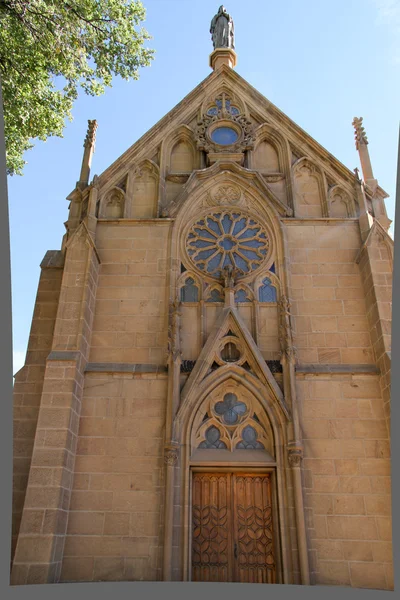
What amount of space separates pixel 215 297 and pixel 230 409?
103 inches

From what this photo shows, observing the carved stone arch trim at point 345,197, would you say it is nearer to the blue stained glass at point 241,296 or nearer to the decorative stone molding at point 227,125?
the decorative stone molding at point 227,125

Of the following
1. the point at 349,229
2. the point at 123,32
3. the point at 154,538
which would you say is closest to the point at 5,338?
the point at 154,538

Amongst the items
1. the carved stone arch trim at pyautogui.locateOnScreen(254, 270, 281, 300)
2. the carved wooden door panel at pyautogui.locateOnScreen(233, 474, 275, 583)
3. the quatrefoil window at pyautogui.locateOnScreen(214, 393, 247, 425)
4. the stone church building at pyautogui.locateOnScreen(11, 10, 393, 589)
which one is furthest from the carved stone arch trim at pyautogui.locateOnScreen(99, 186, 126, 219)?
the carved wooden door panel at pyautogui.locateOnScreen(233, 474, 275, 583)

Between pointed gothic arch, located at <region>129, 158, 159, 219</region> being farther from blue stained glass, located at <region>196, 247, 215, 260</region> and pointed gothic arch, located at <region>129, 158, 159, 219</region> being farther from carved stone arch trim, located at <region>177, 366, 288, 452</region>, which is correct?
carved stone arch trim, located at <region>177, 366, 288, 452</region>

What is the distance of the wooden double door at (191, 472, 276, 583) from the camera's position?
8938 millimetres

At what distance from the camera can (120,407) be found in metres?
10.2

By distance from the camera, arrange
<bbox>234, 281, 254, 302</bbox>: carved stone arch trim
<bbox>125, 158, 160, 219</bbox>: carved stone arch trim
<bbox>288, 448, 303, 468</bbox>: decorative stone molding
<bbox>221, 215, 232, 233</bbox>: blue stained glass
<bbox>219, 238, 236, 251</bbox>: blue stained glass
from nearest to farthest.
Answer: <bbox>288, 448, 303, 468</bbox>: decorative stone molding, <bbox>234, 281, 254, 302</bbox>: carved stone arch trim, <bbox>219, 238, 236, 251</bbox>: blue stained glass, <bbox>221, 215, 232, 233</bbox>: blue stained glass, <bbox>125, 158, 160, 219</bbox>: carved stone arch trim

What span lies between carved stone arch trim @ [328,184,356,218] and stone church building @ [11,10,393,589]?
0.05 metres

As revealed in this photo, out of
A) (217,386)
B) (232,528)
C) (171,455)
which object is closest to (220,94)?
(217,386)

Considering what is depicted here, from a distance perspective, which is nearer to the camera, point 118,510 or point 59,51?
point 118,510

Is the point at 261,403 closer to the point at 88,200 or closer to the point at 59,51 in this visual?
the point at 88,200

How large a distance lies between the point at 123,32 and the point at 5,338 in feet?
24.2

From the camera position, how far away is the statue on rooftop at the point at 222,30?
16188 mm

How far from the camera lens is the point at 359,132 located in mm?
13562
